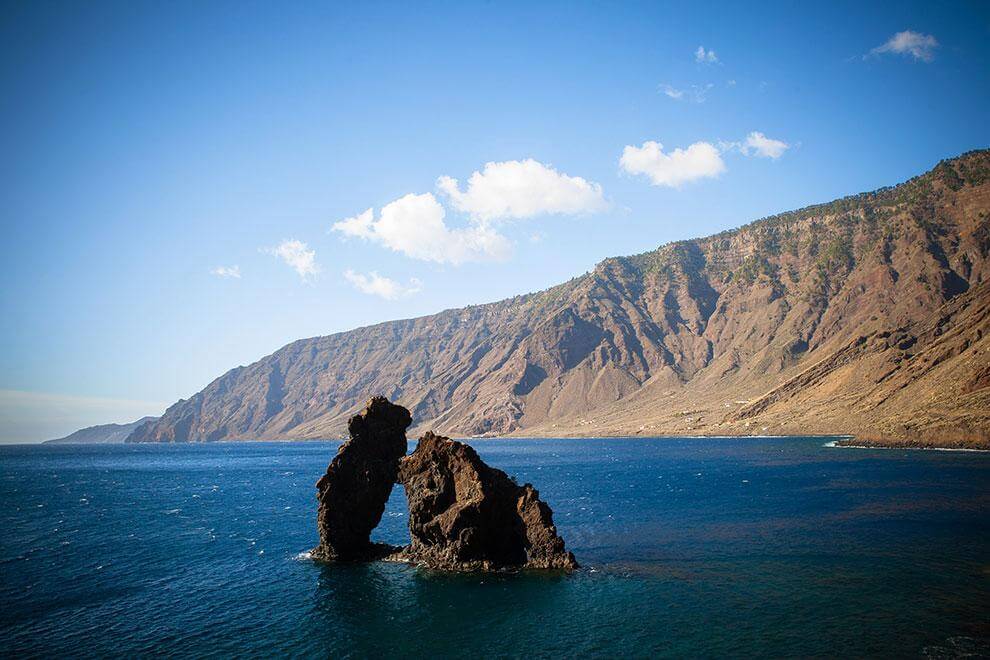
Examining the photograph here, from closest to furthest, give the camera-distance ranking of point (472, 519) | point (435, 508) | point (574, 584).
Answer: point (574, 584) → point (472, 519) → point (435, 508)

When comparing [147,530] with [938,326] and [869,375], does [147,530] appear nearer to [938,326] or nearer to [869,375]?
[869,375]

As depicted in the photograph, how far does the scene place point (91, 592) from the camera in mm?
44312

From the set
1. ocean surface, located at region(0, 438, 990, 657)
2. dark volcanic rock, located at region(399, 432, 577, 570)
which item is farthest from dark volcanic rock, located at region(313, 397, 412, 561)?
dark volcanic rock, located at region(399, 432, 577, 570)

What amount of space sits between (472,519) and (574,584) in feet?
30.9

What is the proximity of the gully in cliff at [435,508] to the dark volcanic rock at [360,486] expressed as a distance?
0.29 feet

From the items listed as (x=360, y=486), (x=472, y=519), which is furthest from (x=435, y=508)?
(x=360, y=486)

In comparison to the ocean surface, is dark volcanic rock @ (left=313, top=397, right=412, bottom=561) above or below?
above

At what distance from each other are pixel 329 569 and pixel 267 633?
1383 cm

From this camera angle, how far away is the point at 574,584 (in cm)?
4253

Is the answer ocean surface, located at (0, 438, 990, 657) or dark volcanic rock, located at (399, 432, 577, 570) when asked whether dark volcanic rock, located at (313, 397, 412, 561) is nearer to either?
ocean surface, located at (0, 438, 990, 657)

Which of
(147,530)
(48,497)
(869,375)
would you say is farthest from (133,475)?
(869,375)

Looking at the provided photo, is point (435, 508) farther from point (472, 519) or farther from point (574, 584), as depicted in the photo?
point (574, 584)

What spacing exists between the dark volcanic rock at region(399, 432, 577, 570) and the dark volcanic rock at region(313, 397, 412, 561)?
4.14m

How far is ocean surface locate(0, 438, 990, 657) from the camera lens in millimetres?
33031
